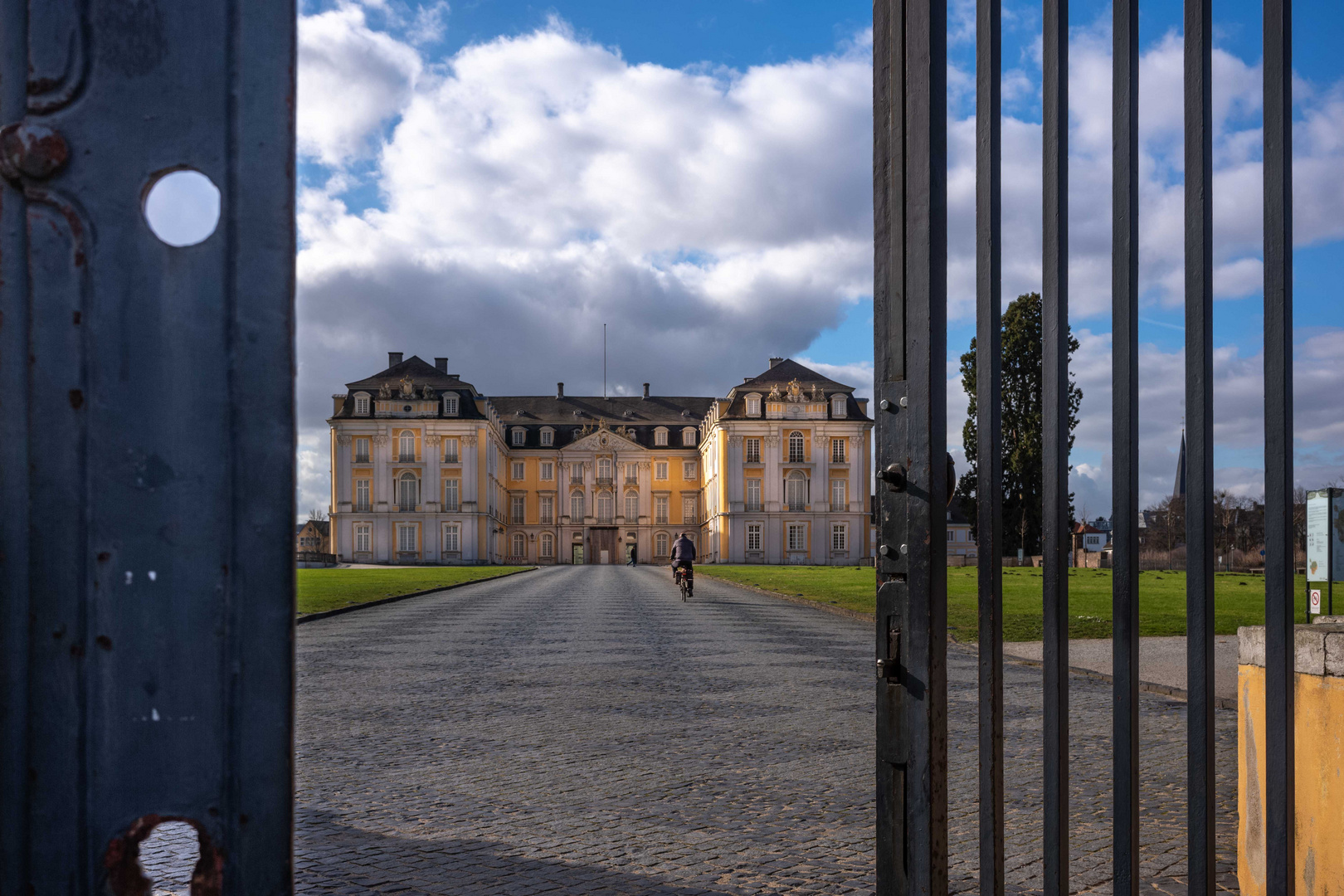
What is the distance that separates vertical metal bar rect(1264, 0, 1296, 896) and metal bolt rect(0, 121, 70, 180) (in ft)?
5.94

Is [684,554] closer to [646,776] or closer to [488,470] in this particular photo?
[646,776]

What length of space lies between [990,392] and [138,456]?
1.49 metres

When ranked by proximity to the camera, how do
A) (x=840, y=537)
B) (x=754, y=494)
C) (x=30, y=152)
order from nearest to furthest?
(x=30, y=152) → (x=840, y=537) → (x=754, y=494)

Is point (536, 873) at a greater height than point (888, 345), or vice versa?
point (888, 345)

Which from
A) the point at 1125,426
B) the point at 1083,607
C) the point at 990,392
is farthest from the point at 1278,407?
the point at 1083,607

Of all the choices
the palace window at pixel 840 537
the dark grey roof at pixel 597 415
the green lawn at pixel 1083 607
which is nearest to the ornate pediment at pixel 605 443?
the dark grey roof at pixel 597 415

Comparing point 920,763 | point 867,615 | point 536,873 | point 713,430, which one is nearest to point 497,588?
point 867,615

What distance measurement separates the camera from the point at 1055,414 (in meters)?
1.90

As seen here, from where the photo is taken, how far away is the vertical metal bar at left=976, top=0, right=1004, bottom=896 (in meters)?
1.93

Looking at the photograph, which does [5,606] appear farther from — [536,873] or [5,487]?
[536,873]

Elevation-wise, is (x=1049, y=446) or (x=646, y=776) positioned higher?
(x=1049, y=446)

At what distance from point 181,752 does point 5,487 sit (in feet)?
0.94

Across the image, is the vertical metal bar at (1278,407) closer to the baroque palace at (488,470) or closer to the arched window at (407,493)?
the baroque palace at (488,470)

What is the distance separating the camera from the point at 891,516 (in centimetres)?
182
